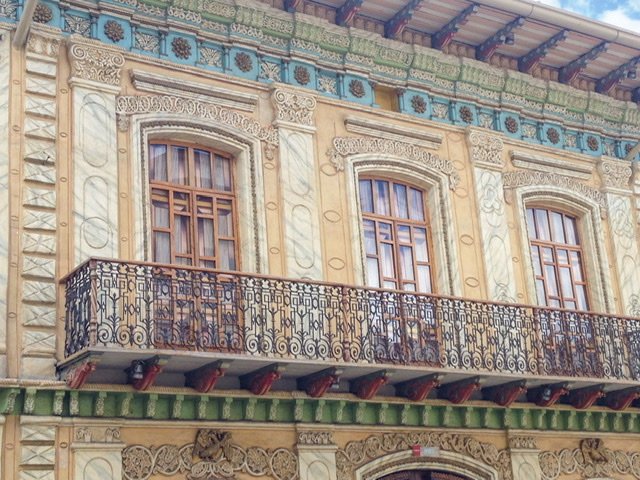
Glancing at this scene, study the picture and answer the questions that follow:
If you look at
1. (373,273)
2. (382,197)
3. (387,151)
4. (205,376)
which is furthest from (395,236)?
(205,376)

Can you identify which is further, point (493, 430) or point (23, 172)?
point (493, 430)

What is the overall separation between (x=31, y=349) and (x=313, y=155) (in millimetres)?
4473

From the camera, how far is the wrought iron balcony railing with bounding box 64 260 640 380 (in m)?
10.8

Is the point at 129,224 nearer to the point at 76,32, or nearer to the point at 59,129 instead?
the point at 59,129

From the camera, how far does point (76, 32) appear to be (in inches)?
487

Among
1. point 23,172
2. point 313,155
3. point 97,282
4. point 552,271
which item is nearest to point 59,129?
point 23,172

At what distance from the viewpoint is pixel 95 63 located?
12.3 meters

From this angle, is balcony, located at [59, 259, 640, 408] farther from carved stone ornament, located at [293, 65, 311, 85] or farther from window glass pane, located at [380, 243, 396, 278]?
carved stone ornament, located at [293, 65, 311, 85]

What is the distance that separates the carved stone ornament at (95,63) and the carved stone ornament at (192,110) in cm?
29

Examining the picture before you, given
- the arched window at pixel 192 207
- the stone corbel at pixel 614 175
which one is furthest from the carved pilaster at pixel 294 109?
the stone corbel at pixel 614 175

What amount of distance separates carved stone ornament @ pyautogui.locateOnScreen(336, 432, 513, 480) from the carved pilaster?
3.96m

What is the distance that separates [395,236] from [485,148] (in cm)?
207

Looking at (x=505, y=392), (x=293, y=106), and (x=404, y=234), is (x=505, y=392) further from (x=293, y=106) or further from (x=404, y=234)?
(x=293, y=106)

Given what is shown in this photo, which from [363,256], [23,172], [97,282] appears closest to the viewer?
[97,282]
